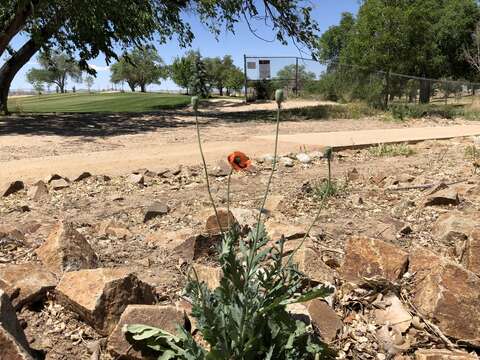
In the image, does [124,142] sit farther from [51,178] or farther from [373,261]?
[373,261]

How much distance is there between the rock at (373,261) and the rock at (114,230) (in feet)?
5.47

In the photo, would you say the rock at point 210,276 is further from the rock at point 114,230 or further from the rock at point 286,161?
the rock at point 286,161

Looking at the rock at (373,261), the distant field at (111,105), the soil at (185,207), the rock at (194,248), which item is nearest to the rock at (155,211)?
the soil at (185,207)

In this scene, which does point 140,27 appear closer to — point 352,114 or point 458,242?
point 352,114

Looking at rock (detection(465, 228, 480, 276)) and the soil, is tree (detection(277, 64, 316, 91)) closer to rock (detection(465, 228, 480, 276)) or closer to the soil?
the soil

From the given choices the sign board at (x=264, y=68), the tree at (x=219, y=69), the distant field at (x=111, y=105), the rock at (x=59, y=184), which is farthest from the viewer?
the tree at (x=219, y=69)

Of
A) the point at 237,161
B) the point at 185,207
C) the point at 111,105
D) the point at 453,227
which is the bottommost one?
the point at 111,105

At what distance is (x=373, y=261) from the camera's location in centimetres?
290

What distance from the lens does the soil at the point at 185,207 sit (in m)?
2.84

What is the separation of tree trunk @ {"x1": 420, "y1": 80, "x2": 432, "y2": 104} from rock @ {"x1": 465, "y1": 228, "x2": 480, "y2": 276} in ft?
69.6

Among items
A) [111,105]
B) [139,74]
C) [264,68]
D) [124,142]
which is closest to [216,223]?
[124,142]

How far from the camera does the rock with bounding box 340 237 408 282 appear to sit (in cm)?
286

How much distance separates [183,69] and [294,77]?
82.3 feet

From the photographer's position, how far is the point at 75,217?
4.47m
